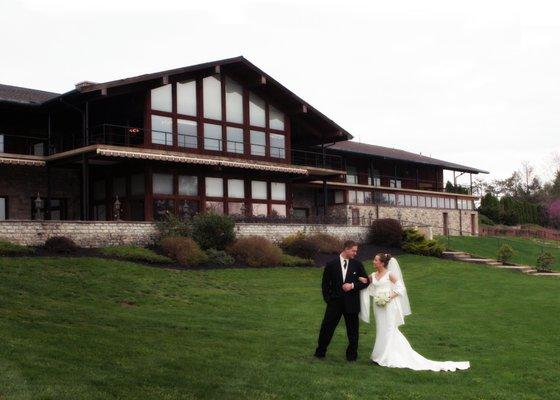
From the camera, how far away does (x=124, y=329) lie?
1281cm

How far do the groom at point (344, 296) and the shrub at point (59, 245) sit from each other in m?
15.8

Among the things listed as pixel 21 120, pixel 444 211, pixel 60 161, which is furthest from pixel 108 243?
pixel 444 211

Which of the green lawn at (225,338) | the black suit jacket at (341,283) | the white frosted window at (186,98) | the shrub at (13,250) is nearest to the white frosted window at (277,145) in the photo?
the white frosted window at (186,98)

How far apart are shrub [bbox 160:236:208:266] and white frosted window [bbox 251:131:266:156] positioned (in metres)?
10.3

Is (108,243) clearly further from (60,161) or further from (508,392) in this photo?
(508,392)

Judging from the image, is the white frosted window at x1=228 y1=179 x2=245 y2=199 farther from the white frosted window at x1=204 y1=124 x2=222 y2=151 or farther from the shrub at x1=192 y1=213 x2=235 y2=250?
the shrub at x1=192 y1=213 x2=235 y2=250

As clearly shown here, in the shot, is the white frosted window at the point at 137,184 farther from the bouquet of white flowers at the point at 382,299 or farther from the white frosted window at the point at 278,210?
the bouquet of white flowers at the point at 382,299

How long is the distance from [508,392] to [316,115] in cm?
3079

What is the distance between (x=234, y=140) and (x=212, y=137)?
1.56 meters

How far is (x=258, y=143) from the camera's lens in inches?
1441

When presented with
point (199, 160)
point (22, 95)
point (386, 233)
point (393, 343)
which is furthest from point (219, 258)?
point (393, 343)

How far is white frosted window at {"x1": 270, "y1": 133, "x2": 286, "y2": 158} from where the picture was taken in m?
37.3

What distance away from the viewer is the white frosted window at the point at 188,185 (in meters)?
32.7

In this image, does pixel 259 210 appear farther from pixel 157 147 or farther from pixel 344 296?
pixel 344 296
